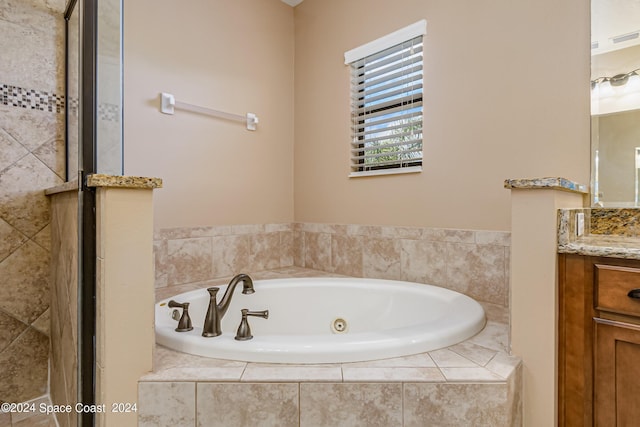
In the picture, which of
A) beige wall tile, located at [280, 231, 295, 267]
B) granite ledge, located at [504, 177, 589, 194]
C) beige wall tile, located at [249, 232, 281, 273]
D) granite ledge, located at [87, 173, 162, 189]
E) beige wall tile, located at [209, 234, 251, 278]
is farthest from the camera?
beige wall tile, located at [280, 231, 295, 267]

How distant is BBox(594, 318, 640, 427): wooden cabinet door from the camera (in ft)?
3.25

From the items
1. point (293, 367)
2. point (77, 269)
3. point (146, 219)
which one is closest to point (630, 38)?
point (293, 367)

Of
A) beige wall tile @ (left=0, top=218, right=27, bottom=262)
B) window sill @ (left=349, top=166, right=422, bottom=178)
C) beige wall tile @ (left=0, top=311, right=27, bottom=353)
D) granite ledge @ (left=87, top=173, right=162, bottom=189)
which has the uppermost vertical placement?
window sill @ (left=349, top=166, right=422, bottom=178)

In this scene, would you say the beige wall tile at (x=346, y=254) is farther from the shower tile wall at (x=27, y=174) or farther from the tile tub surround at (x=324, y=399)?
the shower tile wall at (x=27, y=174)

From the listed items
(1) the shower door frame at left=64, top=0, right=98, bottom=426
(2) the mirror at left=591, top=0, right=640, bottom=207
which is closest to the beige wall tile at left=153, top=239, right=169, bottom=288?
(1) the shower door frame at left=64, top=0, right=98, bottom=426

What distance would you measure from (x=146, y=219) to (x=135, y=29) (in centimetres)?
149

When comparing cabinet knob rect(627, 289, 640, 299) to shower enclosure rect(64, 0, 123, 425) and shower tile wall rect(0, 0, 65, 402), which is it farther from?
shower tile wall rect(0, 0, 65, 402)

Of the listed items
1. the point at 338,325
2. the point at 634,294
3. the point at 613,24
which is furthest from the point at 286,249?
the point at 613,24

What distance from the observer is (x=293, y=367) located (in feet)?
3.42

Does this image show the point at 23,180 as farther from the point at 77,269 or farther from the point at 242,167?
the point at 242,167

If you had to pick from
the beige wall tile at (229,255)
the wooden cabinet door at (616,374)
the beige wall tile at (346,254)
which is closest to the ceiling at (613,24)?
the wooden cabinet door at (616,374)

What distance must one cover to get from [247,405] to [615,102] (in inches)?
72.9

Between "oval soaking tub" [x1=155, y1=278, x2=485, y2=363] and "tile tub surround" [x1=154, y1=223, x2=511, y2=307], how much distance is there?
18 cm

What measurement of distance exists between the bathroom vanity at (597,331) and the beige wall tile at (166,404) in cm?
117
